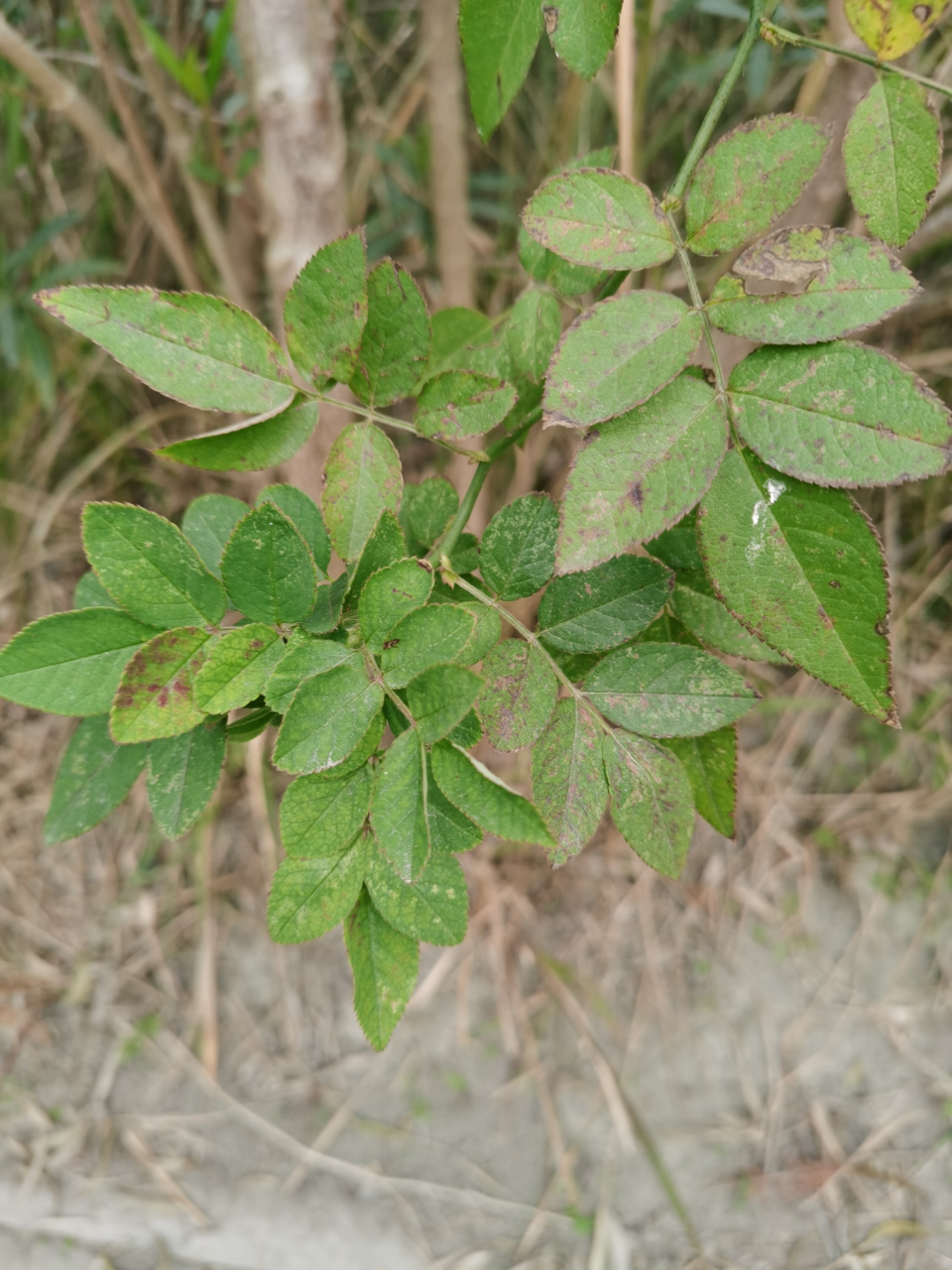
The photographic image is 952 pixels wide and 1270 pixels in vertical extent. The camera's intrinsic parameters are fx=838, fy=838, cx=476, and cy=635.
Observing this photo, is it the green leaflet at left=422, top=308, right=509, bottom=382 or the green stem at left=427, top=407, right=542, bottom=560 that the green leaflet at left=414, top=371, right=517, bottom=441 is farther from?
the green leaflet at left=422, top=308, right=509, bottom=382

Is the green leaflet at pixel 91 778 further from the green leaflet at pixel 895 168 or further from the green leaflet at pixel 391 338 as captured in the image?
the green leaflet at pixel 895 168

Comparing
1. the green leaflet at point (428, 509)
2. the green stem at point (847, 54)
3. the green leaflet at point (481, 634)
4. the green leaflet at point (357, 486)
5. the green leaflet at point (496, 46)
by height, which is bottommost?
the green leaflet at point (481, 634)

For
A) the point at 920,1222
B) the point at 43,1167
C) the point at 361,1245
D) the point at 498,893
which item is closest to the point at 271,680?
the point at 498,893

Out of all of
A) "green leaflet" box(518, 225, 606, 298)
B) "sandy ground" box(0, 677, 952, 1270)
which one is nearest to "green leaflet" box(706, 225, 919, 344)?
"green leaflet" box(518, 225, 606, 298)

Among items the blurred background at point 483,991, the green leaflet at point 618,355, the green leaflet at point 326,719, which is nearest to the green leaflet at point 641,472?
the green leaflet at point 618,355

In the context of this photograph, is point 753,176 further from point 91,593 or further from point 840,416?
point 91,593

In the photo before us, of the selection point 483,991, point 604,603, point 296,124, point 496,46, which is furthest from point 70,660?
point 483,991

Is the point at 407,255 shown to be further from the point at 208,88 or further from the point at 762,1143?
the point at 762,1143

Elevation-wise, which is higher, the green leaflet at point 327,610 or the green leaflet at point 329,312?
the green leaflet at point 329,312
